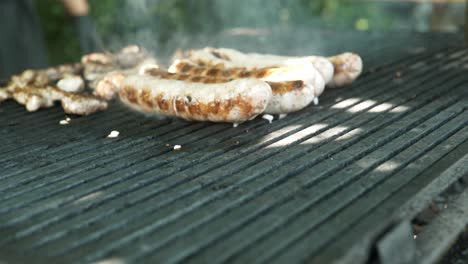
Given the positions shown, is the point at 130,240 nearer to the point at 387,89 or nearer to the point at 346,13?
the point at 387,89

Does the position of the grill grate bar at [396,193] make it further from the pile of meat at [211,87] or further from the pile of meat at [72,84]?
the pile of meat at [72,84]

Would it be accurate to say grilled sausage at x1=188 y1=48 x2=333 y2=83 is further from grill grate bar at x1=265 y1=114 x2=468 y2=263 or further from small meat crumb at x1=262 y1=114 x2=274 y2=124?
grill grate bar at x1=265 y1=114 x2=468 y2=263

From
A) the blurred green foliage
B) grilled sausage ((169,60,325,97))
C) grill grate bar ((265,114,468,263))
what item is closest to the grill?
grill grate bar ((265,114,468,263))

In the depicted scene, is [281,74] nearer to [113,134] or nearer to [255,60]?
[255,60]

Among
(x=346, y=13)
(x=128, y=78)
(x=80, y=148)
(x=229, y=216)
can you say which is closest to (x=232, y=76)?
(x=128, y=78)

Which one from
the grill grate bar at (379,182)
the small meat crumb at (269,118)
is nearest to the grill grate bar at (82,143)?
the small meat crumb at (269,118)

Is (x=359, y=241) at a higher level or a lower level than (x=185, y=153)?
higher
